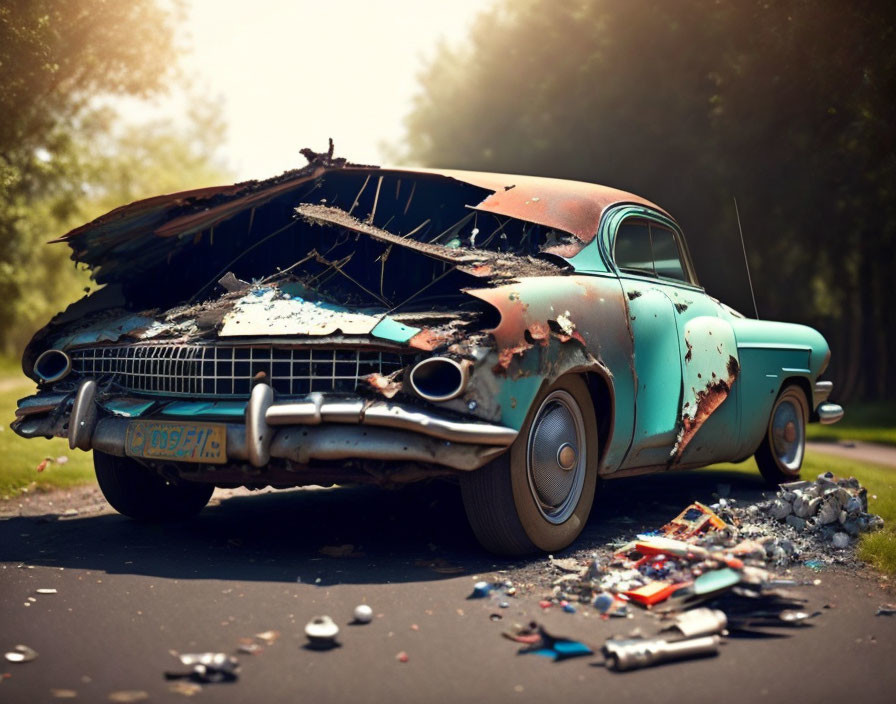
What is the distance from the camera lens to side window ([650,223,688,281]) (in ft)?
20.9

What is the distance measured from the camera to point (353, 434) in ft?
14.6

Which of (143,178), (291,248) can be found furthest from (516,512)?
(143,178)

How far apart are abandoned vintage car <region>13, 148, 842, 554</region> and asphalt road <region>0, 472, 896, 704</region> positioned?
438mm

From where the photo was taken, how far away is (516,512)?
464 centimetres

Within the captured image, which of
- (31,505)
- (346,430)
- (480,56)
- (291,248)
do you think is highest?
(480,56)

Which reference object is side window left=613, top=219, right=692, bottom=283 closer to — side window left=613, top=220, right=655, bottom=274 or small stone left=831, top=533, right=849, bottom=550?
side window left=613, top=220, right=655, bottom=274

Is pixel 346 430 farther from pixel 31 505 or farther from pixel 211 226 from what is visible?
pixel 31 505

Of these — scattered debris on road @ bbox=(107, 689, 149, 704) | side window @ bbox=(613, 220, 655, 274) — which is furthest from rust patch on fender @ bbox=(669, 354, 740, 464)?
scattered debris on road @ bbox=(107, 689, 149, 704)

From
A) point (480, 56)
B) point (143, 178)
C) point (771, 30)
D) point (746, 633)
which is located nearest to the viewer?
point (746, 633)

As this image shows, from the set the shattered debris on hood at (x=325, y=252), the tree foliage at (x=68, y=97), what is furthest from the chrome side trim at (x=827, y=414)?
the tree foliage at (x=68, y=97)

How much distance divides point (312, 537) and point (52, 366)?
1.80 m

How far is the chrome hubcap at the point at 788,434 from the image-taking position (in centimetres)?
755

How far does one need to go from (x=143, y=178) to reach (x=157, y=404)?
29028 mm

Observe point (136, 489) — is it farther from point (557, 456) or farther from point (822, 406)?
point (822, 406)
